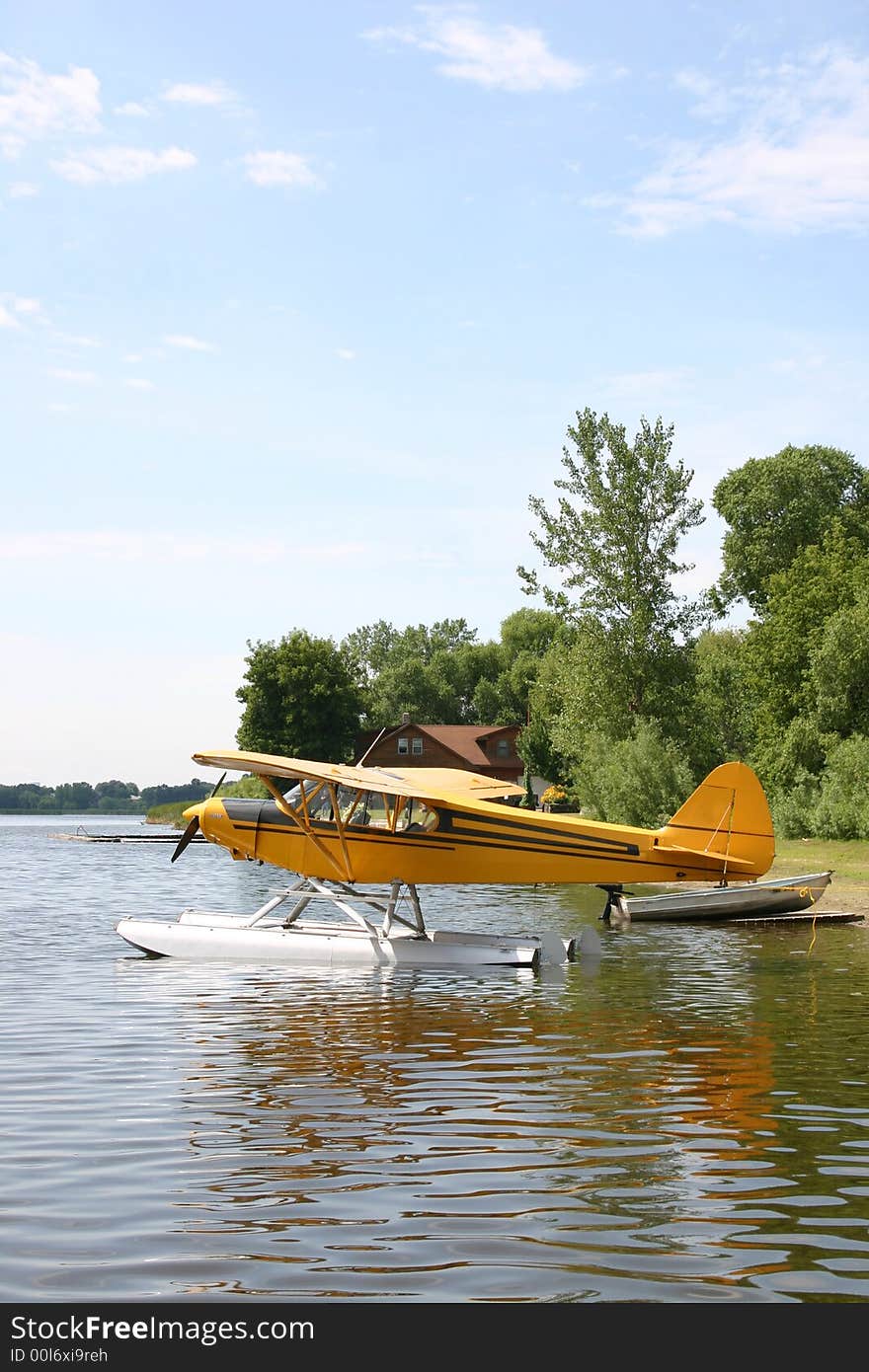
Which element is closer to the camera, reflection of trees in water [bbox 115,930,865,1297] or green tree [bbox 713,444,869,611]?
reflection of trees in water [bbox 115,930,865,1297]

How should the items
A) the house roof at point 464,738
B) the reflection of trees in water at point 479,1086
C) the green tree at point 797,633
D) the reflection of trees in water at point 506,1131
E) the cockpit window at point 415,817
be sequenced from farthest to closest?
the house roof at point 464,738 → the green tree at point 797,633 → the cockpit window at point 415,817 → the reflection of trees in water at point 479,1086 → the reflection of trees in water at point 506,1131

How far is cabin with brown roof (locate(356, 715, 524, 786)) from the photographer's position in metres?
89.8

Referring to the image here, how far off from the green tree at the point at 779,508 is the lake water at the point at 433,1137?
51137 millimetres

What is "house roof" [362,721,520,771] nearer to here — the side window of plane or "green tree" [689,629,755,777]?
"green tree" [689,629,755,777]

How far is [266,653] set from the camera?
280ft

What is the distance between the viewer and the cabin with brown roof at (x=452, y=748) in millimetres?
89750

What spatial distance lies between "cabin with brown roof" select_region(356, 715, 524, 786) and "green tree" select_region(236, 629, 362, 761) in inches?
158

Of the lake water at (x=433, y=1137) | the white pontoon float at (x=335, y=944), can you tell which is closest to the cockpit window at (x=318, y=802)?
the white pontoon float at (x=335, y=944)

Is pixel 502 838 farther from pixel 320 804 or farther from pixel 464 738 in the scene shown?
pixel 464 738

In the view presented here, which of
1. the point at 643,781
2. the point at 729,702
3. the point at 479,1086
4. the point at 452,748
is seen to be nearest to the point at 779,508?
the point at 729,702

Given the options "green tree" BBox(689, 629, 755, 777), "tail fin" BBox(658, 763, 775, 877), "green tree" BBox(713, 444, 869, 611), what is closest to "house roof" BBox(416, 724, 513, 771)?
"green tree" BBox(689, 629, 755, 777)

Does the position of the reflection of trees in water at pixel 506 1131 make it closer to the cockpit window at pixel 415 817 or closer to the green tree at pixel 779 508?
the cockpit window at pixel 415 817

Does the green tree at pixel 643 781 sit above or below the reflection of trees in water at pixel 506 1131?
above

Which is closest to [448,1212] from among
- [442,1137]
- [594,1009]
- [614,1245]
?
[614,1245]
